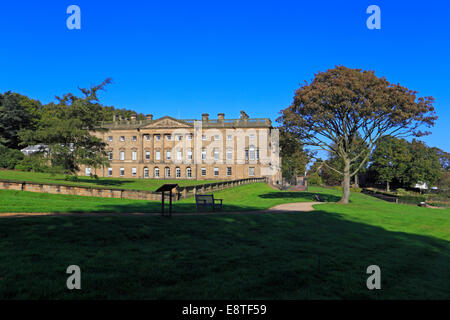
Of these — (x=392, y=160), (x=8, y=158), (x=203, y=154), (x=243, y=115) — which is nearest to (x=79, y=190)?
(x=8, y=158)

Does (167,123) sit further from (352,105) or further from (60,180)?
(352,105)

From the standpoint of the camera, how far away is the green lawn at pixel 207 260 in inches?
223

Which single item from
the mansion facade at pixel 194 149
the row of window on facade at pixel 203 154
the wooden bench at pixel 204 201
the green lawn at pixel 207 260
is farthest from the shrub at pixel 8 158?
the green lawn at pixel 207 260

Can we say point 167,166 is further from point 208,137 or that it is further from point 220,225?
point 220,225

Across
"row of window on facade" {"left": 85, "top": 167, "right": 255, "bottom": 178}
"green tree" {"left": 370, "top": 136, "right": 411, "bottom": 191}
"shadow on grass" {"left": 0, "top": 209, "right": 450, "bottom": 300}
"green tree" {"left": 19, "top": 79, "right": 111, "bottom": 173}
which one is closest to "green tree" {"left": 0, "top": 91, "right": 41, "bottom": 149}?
"row of window on facade" {"left": 85, "top": 167, "right": 255, "bottom": 178}

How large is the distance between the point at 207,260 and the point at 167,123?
6652 cm

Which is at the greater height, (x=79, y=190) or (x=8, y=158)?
(x=8, y=158)

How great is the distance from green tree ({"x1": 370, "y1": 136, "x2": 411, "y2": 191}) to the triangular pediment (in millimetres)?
47179

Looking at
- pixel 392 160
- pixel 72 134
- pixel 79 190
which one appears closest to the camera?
pixel 79 190

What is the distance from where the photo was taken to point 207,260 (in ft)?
25.0

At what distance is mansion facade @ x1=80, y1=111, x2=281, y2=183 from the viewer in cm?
6781

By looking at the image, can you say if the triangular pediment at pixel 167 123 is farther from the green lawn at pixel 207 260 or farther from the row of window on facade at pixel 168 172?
the green lawn at pixel 207 260
